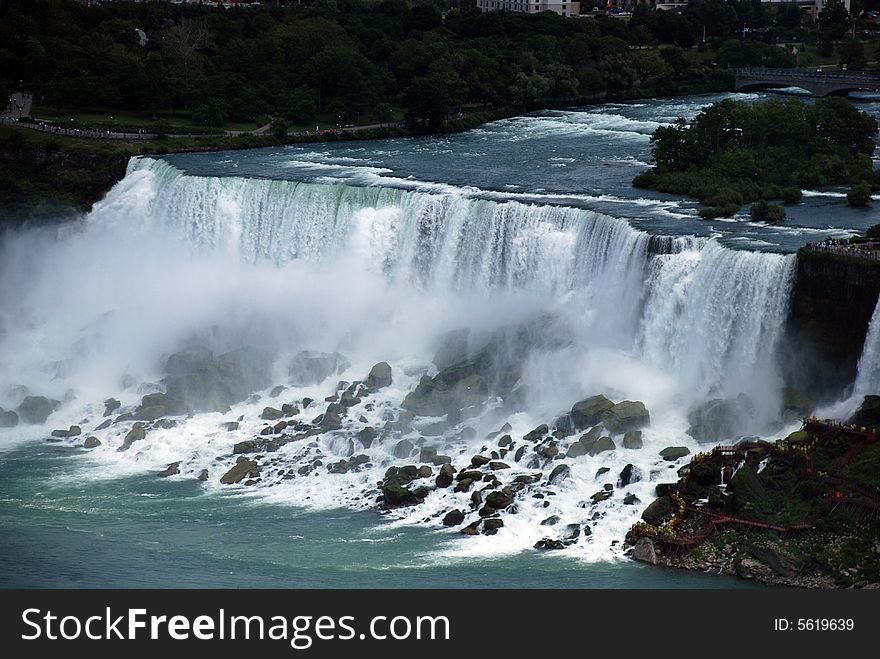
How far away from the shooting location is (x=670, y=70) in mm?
96562

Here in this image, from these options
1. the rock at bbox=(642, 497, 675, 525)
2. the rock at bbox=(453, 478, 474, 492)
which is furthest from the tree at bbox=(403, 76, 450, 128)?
the rock at bbox=(642, 497, 675, 525)

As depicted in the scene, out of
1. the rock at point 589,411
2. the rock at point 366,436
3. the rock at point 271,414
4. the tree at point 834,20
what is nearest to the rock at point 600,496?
the rock at point 589,411

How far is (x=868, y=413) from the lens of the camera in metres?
37.9

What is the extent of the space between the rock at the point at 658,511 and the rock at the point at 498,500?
3.83 m

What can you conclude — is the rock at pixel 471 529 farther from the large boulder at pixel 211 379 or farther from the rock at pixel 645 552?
the large boulder at pixel 211 379

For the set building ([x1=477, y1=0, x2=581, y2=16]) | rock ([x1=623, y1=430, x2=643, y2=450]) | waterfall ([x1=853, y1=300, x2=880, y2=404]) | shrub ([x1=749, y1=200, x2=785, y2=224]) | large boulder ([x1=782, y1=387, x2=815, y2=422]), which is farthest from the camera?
building ([x1=477, y1=0, x2=581, y2=16])

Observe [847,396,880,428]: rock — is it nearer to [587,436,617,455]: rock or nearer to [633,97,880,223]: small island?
[587,436,617,455]: rock

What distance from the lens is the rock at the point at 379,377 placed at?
4650cm

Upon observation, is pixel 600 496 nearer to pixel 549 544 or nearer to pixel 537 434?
pixel 549 544

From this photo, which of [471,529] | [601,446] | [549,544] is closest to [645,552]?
[549,544]

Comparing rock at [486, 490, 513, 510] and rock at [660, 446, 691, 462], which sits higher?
rock at [660, 446, 691, 462]

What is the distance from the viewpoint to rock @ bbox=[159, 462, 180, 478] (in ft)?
137

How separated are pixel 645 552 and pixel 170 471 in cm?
1525

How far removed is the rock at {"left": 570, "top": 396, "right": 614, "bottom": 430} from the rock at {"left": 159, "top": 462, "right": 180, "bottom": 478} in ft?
39.8
